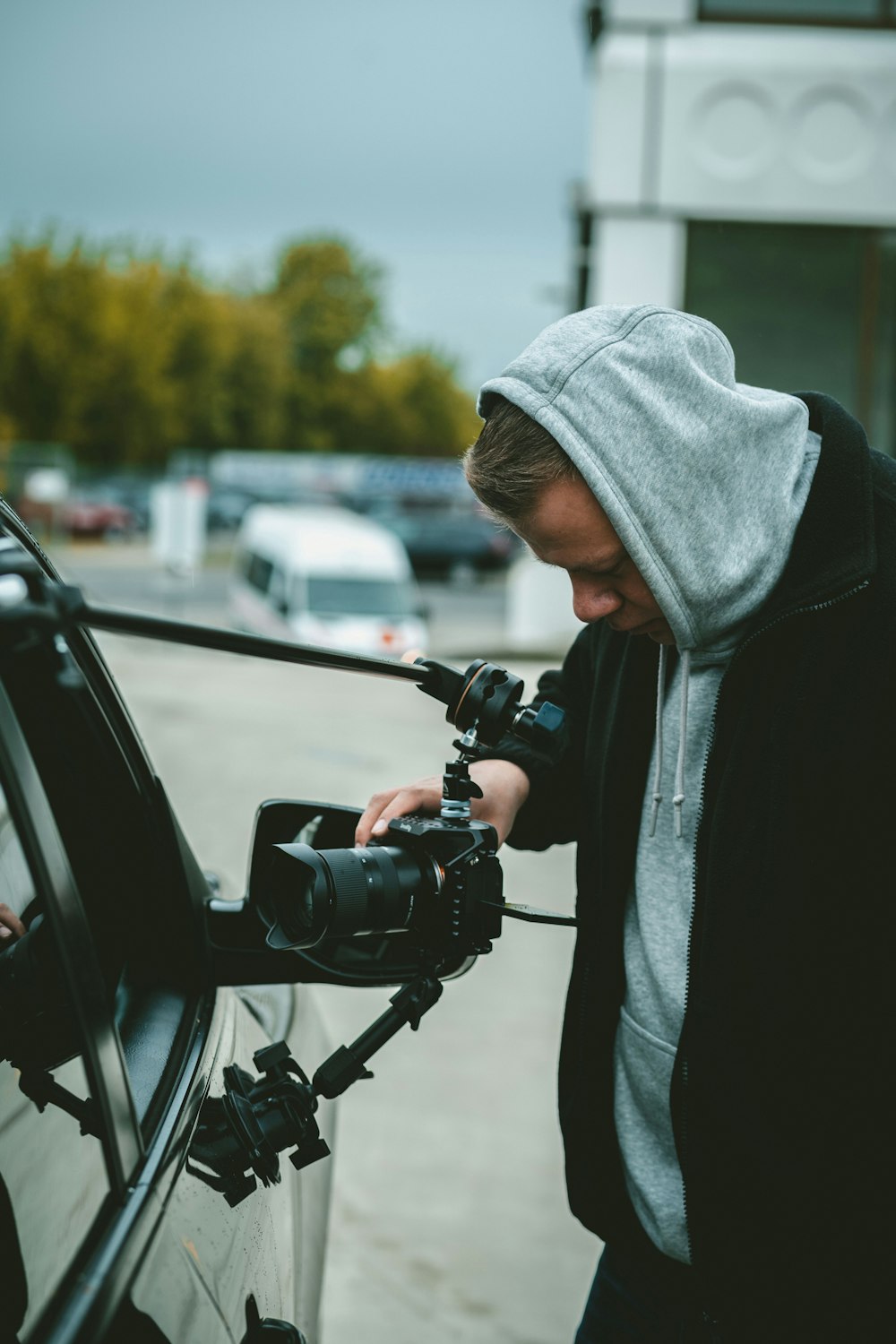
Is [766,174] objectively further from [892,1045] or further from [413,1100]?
[892,1045]

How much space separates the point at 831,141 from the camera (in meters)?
11.4

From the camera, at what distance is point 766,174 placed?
11461 millimetres

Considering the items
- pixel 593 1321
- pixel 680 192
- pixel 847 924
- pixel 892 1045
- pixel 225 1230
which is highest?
pixel 680 192

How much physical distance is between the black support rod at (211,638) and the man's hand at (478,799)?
26 centimetres

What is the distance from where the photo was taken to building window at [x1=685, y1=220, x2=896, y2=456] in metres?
11.5

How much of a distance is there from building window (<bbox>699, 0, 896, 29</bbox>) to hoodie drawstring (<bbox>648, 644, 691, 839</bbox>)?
1128 cm

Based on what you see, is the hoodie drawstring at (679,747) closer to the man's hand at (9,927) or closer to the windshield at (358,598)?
the man's hand at (9,927)

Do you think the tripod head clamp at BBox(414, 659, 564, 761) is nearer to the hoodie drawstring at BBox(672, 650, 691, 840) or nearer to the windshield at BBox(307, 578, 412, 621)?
the hoodie drawstring at BBox(672, 650, 691, 840)

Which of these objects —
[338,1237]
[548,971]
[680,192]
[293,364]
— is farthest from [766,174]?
[293,364]

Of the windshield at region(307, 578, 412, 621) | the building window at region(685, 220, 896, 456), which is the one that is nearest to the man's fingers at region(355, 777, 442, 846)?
the building window at region(685, 220, 896, 456)

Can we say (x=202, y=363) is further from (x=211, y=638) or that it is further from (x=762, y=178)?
(x=211, y=638)

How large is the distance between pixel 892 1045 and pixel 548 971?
4122mm

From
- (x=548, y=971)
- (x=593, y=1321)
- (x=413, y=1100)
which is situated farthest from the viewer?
(x=548, y=971)

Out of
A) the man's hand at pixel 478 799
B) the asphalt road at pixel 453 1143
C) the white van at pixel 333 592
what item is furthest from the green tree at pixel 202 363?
the man's hand at pixel 478 799
